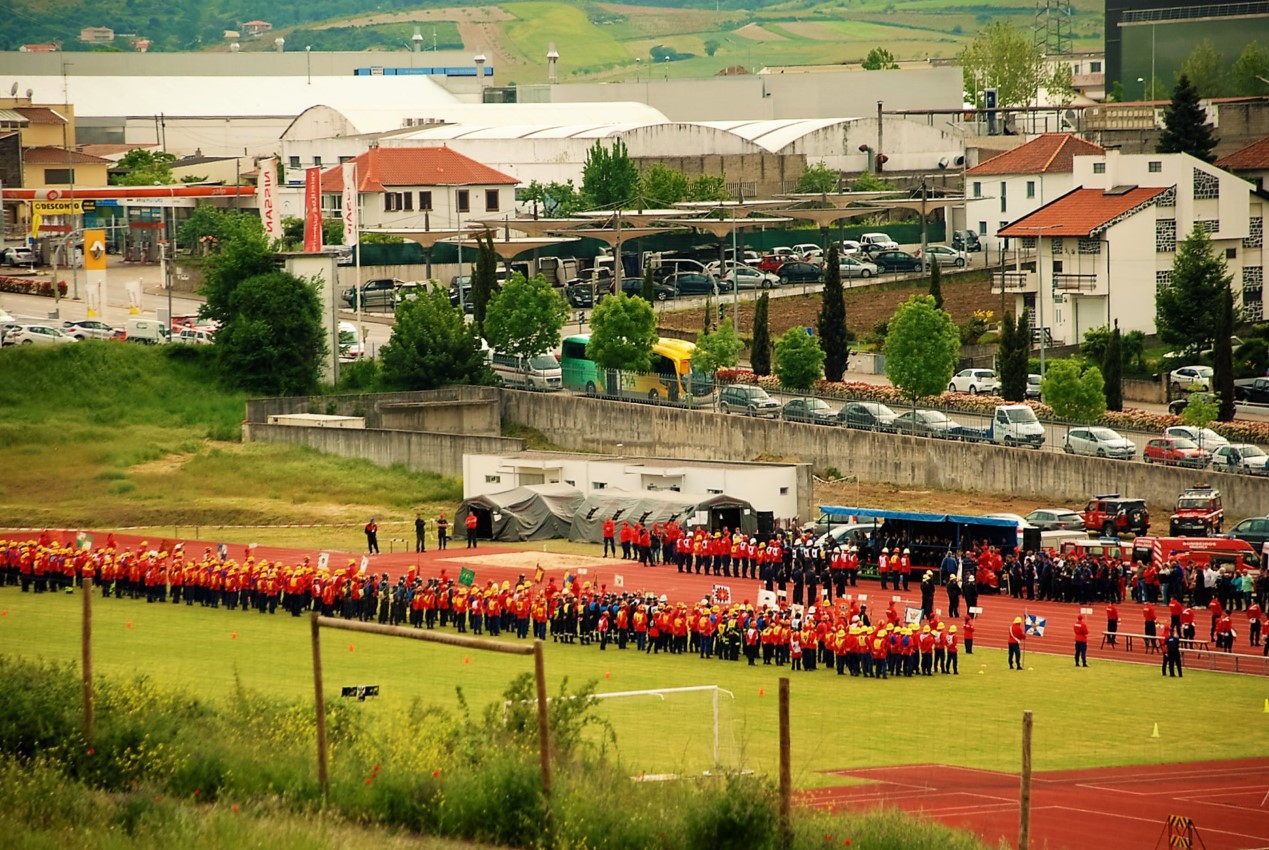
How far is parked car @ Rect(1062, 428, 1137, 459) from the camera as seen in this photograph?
49.6 meters

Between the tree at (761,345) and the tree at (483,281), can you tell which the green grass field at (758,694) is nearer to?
the tree at (761,345)

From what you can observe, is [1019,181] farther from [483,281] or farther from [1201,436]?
[1201,436]

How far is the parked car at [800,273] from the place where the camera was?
Result: 82000 millimetres

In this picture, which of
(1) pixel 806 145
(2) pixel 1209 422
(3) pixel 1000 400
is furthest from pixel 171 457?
(1) pixel 806 145

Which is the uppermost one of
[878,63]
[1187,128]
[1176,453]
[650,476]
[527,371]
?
[878,63]

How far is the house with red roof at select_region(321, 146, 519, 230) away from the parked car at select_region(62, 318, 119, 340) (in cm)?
2348

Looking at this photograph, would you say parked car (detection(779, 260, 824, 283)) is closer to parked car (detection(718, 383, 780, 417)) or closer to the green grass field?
parked car (detection(718, 383, 780, 417))

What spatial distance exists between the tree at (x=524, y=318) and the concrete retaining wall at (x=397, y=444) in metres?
9.23

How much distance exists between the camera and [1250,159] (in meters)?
74.4

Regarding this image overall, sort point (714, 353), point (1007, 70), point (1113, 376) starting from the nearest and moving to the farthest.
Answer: point (1113, 376)
point (714, 353)
point (1007, 70)

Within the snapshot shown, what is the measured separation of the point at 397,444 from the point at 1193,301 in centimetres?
2628

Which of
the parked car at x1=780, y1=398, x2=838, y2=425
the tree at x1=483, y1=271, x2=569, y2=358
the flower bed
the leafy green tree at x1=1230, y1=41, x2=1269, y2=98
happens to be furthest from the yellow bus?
the leafy green tree at x1=1230, y1=41, x2=1269, y2=98

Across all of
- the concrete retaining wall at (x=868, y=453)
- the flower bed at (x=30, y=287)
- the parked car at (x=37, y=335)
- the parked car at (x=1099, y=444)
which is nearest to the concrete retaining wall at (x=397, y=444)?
the concrete retaining wall at (x=868, y=453)

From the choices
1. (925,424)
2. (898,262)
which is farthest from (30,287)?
(925,424)
